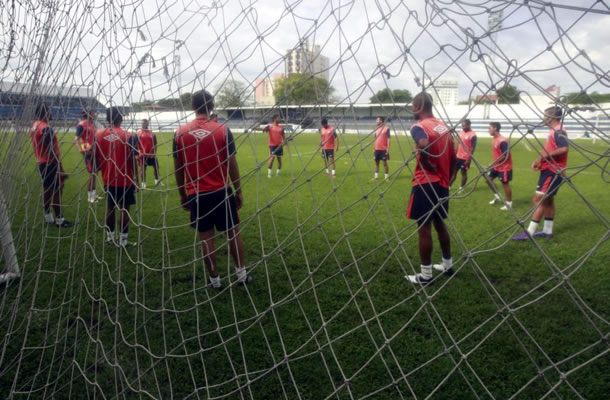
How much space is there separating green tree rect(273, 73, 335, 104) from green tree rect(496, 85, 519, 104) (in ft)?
2.49

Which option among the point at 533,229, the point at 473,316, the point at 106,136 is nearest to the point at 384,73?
the point at 473,316

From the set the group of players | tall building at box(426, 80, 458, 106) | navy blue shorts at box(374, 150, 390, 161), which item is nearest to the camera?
tall building at box(426, 80, 458, 106)

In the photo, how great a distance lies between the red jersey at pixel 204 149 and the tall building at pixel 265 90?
1.10 feet

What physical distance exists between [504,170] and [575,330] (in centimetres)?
361

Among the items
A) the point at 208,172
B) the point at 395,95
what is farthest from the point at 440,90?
the point at 208,172

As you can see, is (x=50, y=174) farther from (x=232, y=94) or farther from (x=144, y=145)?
(x=232, y=94)

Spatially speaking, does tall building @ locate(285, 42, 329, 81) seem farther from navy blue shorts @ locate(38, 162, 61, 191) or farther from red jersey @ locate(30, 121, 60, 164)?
navy blue shorts @ locate(38, 162, 61, 191)

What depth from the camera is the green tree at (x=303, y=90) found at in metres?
1.99

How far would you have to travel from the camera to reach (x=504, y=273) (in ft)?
11.5

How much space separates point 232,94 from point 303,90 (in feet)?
1.53

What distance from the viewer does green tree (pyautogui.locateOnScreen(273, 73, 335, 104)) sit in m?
1.99

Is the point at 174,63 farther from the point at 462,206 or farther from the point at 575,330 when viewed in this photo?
the point at 462,206

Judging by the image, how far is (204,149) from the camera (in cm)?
278

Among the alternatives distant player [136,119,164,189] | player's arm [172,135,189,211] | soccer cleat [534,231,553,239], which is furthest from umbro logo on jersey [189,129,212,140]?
soccer cleat [534,231,553,239]
